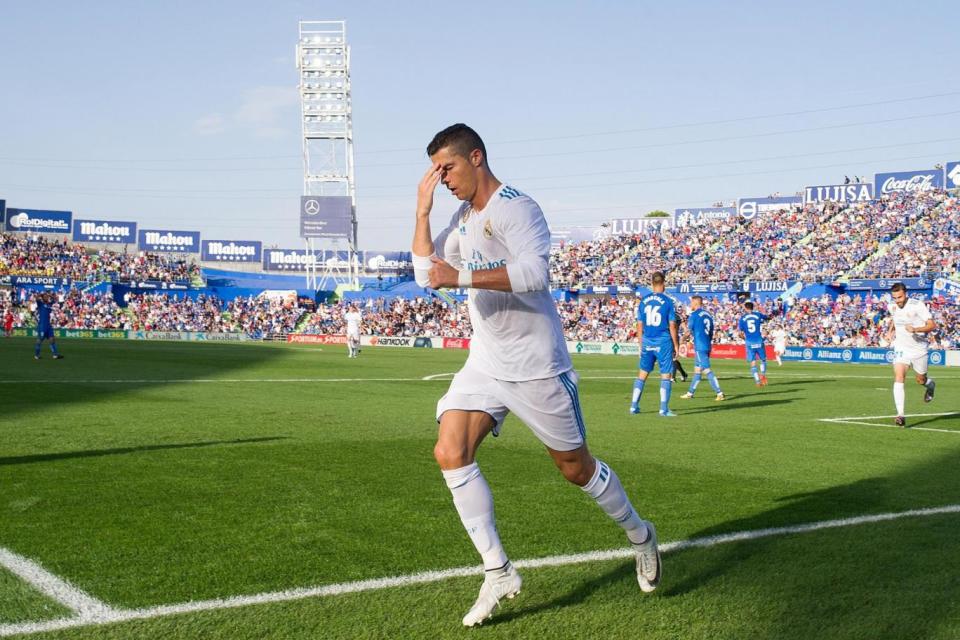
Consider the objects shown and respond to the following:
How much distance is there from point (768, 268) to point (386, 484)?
55280 millimetres

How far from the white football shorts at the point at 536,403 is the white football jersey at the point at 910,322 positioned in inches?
414

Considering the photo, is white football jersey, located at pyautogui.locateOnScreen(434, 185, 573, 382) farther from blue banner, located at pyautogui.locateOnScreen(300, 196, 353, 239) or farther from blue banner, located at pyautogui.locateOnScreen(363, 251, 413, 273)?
blue banner, located at pyautogui.locateOnScreen(363, 251, 413, 273)

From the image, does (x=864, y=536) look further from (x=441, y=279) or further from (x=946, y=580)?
(x=441, y=279)

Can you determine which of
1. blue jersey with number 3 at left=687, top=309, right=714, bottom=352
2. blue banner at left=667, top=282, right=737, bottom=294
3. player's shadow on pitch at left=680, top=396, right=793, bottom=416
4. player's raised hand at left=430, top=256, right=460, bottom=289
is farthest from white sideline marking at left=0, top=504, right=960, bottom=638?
blue banner at left=667, top=282, right=737, bottom=294

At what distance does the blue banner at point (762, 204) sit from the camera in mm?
71719

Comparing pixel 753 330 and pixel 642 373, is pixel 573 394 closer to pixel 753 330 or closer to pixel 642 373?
pixel 642 373

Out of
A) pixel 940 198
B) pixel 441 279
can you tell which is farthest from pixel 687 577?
pixel 940 198

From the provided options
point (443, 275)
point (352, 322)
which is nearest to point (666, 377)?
point (443, 275)

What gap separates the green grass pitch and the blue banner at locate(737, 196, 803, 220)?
197ft

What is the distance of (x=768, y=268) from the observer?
195 ft

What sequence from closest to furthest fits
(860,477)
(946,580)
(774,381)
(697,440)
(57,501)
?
→ (946,580) < (57,501) < (860,477) < (697,440) < (774,381)

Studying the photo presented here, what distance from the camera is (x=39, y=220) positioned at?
85.4m

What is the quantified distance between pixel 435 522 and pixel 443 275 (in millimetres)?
2653

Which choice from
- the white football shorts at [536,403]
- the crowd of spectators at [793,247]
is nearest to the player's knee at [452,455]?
the white football shorts at [536,403]
